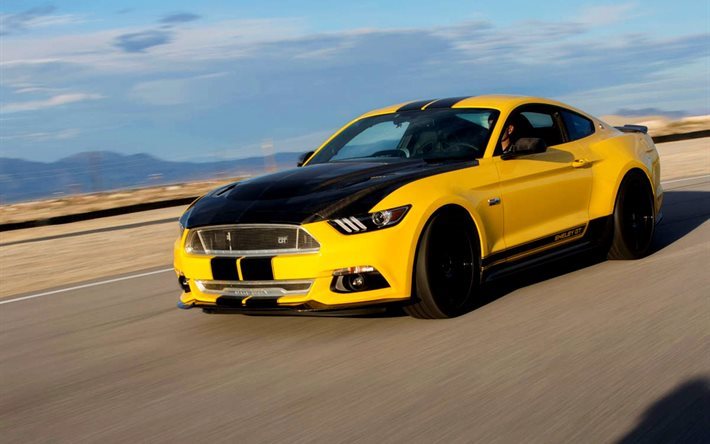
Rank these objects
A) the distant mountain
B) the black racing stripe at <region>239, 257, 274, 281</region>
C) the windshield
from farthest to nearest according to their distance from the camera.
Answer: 1. the distant mountain
2. the windshield
3. the black racing stripe at <region>239, 257, 274, 281</region>

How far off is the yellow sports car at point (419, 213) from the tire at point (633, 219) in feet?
0.05

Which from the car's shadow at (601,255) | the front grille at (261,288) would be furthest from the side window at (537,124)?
the front grille at (261,288)

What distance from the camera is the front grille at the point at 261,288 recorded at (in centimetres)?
623

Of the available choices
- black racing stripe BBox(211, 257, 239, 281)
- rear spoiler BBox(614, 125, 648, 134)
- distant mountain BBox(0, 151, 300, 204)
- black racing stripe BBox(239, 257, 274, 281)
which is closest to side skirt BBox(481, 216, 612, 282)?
rear spoiler BBox(614, 125, 648, 134)

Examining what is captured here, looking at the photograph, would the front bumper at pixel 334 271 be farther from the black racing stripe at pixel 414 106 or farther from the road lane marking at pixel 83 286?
the road lane marking at pixel 83 286

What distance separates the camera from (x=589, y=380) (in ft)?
16.4

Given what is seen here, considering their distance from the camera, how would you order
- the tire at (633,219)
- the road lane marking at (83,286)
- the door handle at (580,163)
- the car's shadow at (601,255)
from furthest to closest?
the road lane marking at (83,286), the tire at (633,219), the door handle at (580,163), the car's shadow at (601,255)

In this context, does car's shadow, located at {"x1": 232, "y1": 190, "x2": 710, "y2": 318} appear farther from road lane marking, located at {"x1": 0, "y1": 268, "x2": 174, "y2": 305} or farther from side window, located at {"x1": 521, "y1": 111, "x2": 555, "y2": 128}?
road lane marking, located at {"x1": 0, "y1": 268, "x2": 174, "y2": 305}

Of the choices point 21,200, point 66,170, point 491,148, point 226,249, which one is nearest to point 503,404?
point 226,249

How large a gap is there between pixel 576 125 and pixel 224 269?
137 inches

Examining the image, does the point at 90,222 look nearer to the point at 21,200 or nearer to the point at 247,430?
the point at 21,200

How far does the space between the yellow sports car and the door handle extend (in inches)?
0.8

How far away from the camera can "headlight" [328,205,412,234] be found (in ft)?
20.4

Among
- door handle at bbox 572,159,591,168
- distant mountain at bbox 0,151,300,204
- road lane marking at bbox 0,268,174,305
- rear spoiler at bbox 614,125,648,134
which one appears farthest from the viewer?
distant mountain at bbox 0,151,300,204
